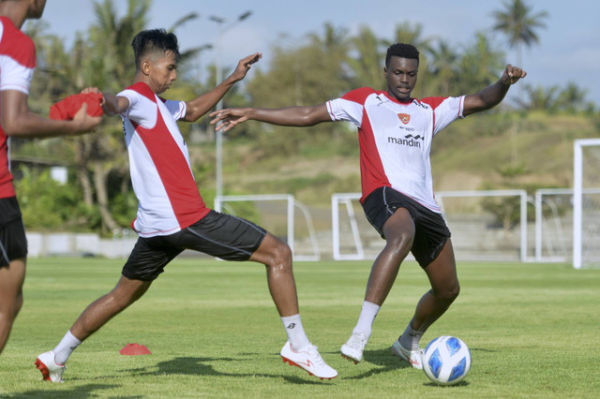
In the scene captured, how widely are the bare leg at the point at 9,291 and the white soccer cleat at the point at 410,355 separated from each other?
3.34 meters

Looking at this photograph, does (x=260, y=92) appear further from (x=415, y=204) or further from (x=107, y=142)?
(x=415, y=204)

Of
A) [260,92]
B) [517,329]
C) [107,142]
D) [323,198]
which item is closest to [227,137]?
[260,92]

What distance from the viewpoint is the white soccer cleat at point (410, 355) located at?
7090 millimetres

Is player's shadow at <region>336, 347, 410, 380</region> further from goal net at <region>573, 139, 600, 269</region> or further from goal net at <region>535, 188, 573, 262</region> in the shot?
goal net at <region>535, 188, 573, 262</region>

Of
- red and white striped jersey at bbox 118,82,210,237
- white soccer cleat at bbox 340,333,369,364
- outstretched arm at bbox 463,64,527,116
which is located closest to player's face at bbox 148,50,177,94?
red and white striped jersey at bbox 118,82,210,237

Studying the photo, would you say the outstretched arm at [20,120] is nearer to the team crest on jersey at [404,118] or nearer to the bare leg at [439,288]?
the team crest on jersey at [404,118]

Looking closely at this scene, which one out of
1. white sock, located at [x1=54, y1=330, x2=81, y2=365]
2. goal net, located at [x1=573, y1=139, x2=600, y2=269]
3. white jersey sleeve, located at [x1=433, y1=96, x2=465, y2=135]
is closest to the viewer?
white sock, located at [x1=54, y1=330, x2=81, y2=365]

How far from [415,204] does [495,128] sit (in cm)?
6885

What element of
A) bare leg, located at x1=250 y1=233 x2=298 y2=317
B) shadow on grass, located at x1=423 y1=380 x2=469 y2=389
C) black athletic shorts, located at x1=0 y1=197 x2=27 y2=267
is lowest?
shadow on grass, located at x1=423 y1=380 x2=469 y2=389

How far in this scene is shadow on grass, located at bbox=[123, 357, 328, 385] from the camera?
656cm

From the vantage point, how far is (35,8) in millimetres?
4793

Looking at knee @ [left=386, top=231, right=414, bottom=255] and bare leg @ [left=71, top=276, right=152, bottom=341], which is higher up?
knee @ [left=386, top=231, right=414, bottom=255]

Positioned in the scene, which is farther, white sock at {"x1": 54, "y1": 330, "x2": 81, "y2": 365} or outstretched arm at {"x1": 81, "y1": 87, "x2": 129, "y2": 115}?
white sock at {"x1": 54, "y1": 330, "x2": 81, "y2": 365}

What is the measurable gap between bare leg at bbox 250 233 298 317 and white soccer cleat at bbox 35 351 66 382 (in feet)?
5.04
